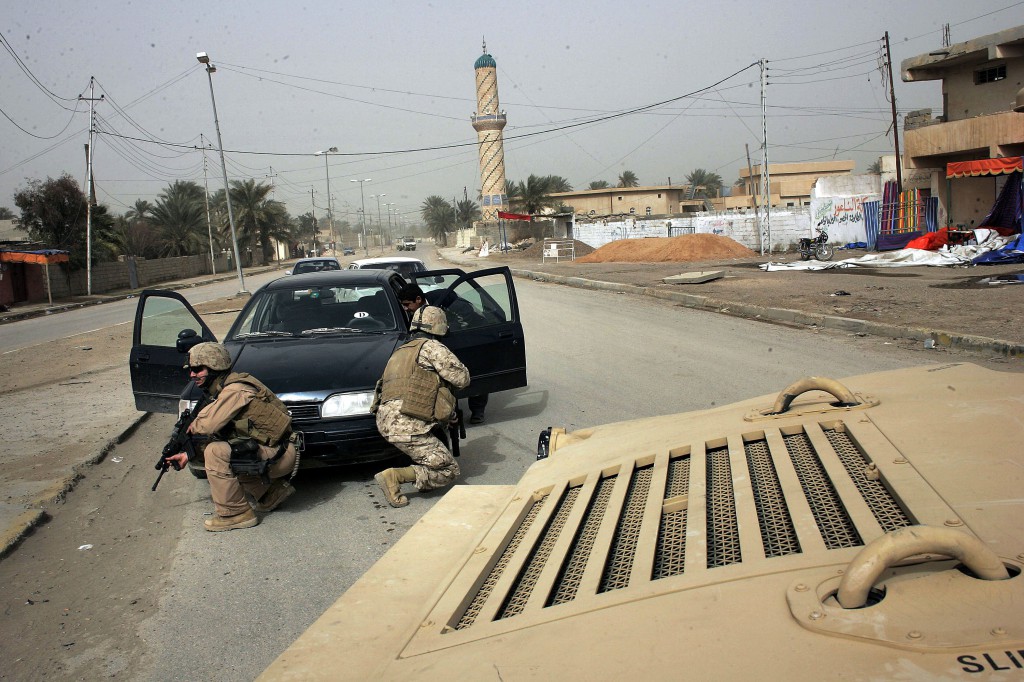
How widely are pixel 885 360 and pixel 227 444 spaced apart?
26.6ft

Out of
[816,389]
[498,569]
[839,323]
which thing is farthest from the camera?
[839,323]

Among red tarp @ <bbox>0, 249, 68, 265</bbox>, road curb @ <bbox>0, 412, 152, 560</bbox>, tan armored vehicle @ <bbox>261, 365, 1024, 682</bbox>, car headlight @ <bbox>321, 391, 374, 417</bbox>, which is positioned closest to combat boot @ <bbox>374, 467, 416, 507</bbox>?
car headlight @ <bbox>321, 391, 374, 417</bbox>

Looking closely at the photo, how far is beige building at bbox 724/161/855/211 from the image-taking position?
66875mm

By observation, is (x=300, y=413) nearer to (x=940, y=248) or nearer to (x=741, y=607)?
(x=741, y=607)

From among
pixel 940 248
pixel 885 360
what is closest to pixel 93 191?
pixel 940 248

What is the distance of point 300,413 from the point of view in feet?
18.4

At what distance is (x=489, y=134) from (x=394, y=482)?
79.3 metres

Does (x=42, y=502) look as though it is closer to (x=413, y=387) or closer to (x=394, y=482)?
(x=394, y=482)

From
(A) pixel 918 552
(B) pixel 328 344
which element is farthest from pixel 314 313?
(A) pixel 918 552

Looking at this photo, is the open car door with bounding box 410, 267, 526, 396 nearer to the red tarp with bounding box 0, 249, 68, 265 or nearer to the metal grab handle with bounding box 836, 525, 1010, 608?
the metal grab handle with bounding box 836, 525, 1010, 608

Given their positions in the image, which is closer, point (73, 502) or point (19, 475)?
point (73, 502)

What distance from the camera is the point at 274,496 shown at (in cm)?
541

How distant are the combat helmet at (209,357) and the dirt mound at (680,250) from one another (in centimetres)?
3476

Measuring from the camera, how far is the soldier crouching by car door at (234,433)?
192 inches
